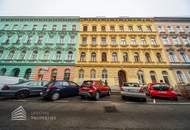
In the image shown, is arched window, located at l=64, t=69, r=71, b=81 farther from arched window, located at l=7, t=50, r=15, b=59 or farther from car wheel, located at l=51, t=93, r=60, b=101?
arched window, located at l=7, t=50, r=15, b=59

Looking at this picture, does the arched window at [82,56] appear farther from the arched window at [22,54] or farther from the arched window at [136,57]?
the arched window at [22,54]

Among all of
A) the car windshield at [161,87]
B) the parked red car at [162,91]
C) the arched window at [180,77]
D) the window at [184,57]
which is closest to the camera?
the parked red car at [162,91]

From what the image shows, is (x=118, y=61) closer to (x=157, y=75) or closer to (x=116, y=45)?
(x=116, y=45)

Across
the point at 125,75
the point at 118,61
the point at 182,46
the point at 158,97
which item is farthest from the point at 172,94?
the point at 182,46

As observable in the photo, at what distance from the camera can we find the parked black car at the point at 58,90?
21.7ft

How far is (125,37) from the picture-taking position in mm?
19547

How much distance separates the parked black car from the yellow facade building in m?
7.89

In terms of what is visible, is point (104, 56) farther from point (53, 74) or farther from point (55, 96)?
point (55, 96)

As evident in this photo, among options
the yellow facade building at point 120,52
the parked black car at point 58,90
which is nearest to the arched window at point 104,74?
the yellow facade building at point 120,52

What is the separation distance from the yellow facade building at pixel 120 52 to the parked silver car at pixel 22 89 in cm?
841

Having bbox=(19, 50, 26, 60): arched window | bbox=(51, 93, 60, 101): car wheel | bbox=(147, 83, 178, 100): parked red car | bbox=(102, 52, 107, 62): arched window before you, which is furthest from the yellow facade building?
bbox=(19, 50, 26, 60): arched window

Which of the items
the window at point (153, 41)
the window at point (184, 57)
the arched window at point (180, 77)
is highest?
the window at point (153, 41)

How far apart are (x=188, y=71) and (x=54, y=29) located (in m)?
28.7

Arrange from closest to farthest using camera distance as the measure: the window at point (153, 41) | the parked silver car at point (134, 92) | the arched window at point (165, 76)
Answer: the parked silver car at point (134, 92) < the arched window at point (165, 76) < the window at point (153, 41)
